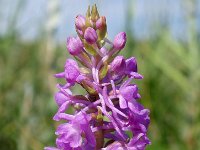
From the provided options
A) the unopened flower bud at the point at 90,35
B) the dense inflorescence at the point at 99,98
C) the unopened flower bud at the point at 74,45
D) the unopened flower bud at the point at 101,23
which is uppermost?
the unopened flower bud at the point at 101,23

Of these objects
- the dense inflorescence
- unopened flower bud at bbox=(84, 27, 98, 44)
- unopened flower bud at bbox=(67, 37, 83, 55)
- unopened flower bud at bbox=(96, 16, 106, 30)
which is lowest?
the dense inflorescence

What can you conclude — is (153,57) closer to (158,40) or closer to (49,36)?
(158,40)

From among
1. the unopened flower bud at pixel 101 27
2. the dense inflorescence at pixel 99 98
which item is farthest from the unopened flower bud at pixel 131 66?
the unopened flower bud at pixel 101 27

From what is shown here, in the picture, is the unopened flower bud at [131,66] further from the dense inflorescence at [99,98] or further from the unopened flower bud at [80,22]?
the unopened flower bud at [80,22]

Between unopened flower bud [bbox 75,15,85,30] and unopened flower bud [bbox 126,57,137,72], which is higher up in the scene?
unopened flower bud [bbox 75,15,85,30]

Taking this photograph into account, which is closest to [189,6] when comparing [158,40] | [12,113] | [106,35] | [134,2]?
[134,2]

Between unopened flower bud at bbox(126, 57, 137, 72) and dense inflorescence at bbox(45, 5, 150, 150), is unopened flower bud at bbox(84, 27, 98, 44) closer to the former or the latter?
dense inflorescence at bbox(45, 5, 150, 150)

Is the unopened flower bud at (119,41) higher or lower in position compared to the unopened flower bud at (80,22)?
lower

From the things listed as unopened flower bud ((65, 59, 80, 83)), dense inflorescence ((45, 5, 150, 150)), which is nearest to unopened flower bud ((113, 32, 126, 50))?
dense inflorescence ((45, 5, 150, 150))

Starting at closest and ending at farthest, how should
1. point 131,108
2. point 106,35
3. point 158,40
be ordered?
point 131,108, point 106,35, point 158,40
